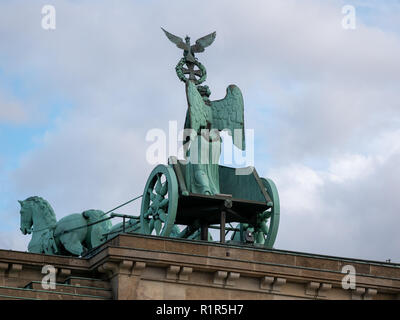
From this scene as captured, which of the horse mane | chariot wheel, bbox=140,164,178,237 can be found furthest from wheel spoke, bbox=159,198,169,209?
the horse mane

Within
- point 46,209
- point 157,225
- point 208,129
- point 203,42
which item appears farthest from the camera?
point 46,209

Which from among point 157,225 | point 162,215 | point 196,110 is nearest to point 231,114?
point 196,110

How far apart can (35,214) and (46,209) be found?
0.44 metres

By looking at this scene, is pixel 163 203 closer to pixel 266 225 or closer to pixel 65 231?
pixel 266 225

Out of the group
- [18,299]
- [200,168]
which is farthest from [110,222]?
[18,299]

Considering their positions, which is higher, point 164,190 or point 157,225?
point 164,190

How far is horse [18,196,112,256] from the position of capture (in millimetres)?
57219

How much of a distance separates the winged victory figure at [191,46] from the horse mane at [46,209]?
9.05 m

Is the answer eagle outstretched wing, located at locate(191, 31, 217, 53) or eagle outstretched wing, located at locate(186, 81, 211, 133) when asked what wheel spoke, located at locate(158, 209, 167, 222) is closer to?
eagle outstretched wing, located at locate(186, 81, 211, 133)

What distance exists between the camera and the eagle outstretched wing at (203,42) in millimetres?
53250

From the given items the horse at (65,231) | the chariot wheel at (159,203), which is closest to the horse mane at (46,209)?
the horse at (65,231)

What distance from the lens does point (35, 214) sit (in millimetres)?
59469

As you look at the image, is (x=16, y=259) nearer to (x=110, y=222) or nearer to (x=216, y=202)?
(x=216, y=202)

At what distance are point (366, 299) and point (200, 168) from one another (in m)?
6.24
